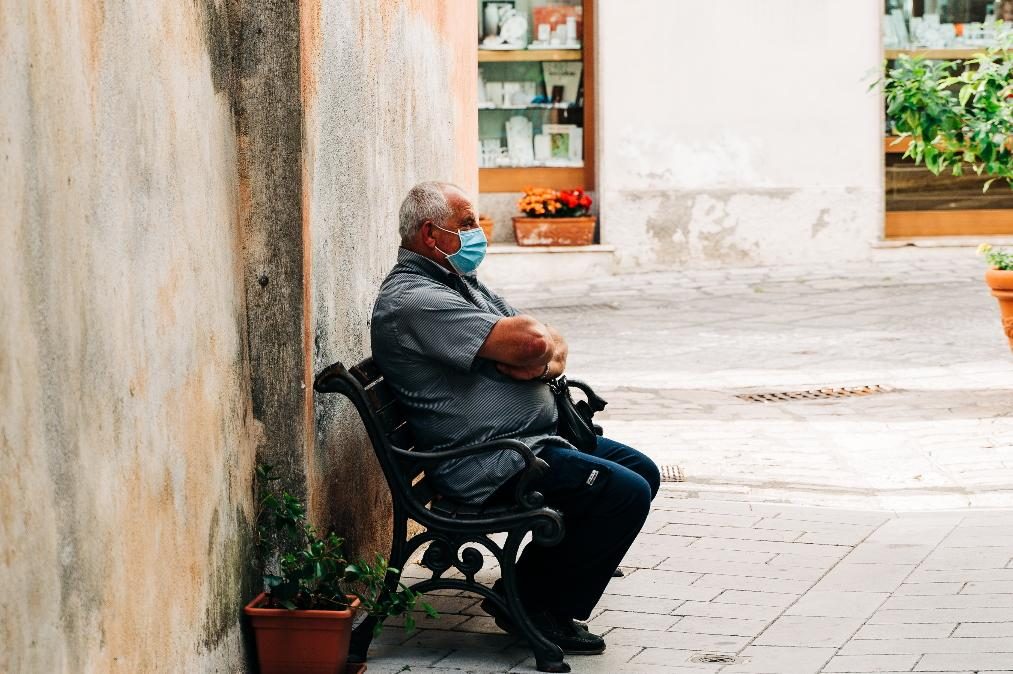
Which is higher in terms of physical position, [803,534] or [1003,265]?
Answer: [1003,265]

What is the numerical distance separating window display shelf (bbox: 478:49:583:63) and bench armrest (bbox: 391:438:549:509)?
42.6 ft

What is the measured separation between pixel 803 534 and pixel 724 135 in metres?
10.7

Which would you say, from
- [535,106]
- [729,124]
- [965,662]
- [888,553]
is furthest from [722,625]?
[535,106]

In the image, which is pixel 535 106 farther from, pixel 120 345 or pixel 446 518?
pixel 120 345

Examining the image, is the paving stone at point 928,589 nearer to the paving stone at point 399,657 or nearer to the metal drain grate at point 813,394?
the paving stone at point 399,657

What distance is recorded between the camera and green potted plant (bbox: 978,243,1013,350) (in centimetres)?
896

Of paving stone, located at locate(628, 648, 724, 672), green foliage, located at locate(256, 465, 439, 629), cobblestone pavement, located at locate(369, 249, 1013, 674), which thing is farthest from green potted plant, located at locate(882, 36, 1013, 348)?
green foliage, located at locate(256, 465, 439, 629)

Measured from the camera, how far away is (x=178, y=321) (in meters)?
3.94

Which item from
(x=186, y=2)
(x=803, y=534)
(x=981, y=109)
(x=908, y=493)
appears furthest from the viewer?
(x=981, y=109)

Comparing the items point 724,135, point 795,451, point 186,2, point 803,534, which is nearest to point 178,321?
point 186,2

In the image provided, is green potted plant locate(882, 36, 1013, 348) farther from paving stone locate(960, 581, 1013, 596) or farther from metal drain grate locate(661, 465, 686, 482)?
paving stone locate(960, 581, 1013, 596)

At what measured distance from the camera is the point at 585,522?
479 cm

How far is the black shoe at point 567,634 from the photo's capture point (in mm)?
4762

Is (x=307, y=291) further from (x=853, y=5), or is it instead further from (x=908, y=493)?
(x=853, y=5)
